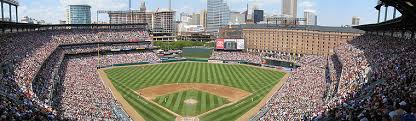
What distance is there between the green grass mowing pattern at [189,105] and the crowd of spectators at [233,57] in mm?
32666

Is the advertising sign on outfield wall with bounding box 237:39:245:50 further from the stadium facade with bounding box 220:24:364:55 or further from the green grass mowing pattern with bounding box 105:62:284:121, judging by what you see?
the green grass mowing pattern with bounding box 105:62:284:121

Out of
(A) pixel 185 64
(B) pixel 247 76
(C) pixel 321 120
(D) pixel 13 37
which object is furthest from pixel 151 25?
(C) pixel 321 120

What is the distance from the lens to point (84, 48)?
6944 cm

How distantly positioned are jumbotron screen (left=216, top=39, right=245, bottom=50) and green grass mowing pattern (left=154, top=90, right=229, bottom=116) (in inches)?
1530

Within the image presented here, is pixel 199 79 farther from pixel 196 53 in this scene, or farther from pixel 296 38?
pixel 296 38

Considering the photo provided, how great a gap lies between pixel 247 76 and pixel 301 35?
44.9 m

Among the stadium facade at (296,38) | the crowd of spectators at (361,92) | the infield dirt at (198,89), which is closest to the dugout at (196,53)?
the stadium facade at (296,38)

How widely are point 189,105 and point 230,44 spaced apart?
4668 cm

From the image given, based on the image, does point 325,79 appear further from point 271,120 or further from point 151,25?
point 151,25

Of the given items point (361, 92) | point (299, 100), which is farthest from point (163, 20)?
point (361, 92)

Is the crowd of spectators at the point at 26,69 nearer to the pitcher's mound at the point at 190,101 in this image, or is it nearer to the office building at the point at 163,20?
the pitcher's mound at the point at 190,101

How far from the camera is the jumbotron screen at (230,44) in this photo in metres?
82.5

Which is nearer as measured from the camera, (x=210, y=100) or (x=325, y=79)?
(x=210, y=100)

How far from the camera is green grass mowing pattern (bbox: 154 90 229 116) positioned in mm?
35469
